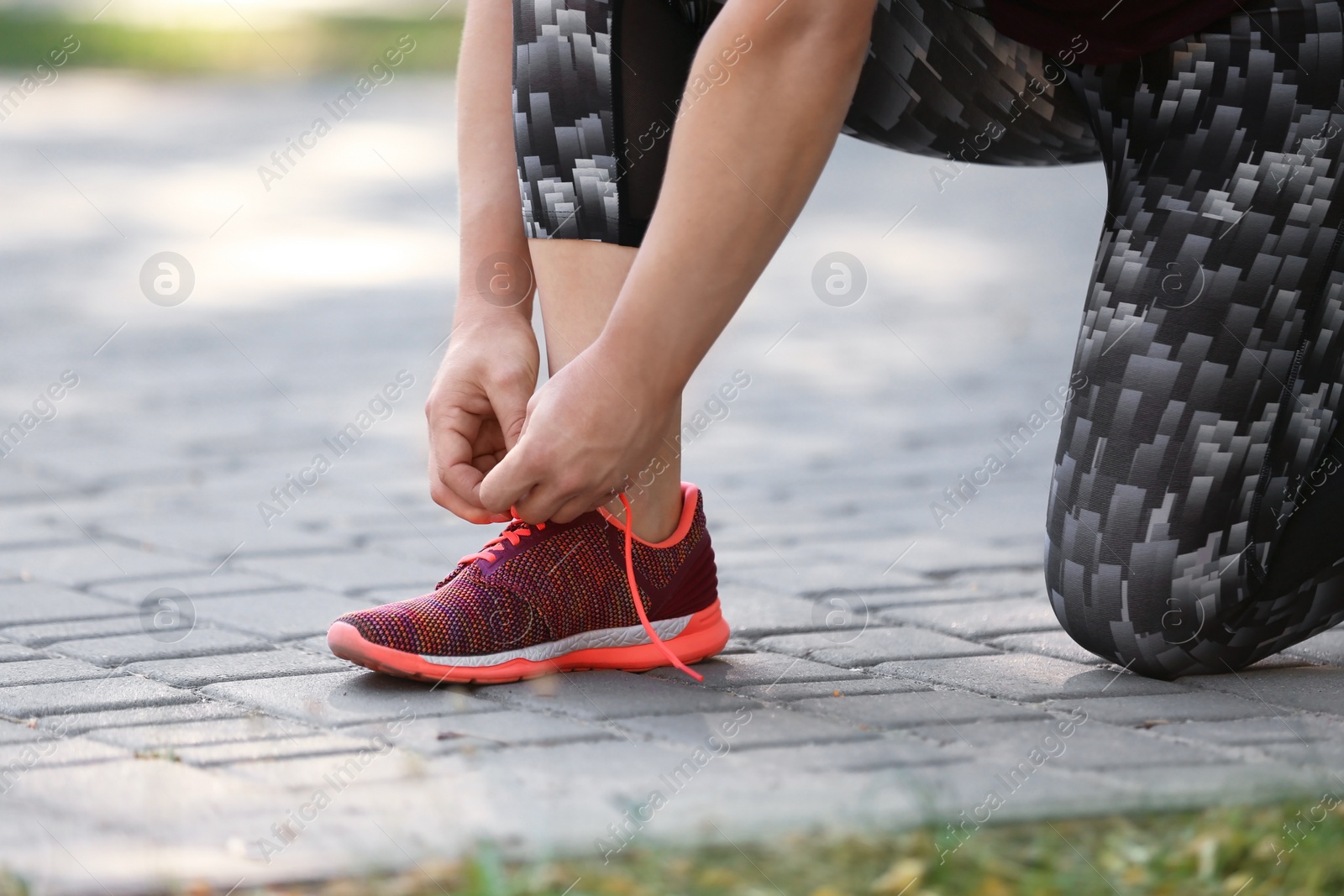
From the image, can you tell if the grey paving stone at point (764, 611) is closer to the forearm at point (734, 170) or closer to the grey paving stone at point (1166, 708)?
the grey paving stone at point (1166, 708)

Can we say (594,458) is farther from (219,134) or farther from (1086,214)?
(219,134)

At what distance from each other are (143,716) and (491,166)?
3.00 ft

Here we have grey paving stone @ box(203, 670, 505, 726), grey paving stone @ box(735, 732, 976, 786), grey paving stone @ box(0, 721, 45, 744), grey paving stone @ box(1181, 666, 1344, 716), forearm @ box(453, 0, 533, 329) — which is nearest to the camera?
grey paving stone @ box(735, 732, 976, 786)

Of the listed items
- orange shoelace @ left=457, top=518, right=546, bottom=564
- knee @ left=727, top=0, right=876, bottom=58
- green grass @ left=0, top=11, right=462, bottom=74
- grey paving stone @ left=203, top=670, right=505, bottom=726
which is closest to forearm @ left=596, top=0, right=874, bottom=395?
knee @ left=727, top=0, right=876, bottom=58

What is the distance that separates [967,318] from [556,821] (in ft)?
15.2

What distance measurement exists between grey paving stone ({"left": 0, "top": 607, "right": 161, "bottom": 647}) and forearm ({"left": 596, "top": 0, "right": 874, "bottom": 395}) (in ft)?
3.39

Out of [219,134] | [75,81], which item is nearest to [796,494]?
[219,134]

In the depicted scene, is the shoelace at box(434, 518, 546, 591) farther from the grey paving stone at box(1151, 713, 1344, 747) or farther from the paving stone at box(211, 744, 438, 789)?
the grey paving stone at box(1151, 713, 1344, 747)

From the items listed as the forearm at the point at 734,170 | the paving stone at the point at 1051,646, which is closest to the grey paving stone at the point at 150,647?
the forearm at the point at 734,170

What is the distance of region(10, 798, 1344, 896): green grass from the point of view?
4.71 feet

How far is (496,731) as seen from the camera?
6.19 ft

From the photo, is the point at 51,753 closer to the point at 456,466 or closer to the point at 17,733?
the point at 17,733

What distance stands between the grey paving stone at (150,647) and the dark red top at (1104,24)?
1441mm

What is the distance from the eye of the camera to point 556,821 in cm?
157
